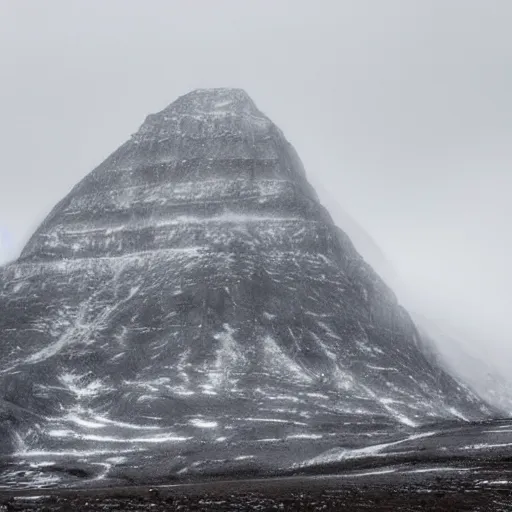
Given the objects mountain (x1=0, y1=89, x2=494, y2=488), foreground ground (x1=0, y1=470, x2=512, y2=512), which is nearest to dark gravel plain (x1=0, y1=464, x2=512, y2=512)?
foreground ground (x1=0, y1=470, x2=512, y2=512)

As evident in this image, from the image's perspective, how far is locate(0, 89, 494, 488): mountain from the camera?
135000mm

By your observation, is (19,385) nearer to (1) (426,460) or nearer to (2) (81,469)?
(2) (81,469)

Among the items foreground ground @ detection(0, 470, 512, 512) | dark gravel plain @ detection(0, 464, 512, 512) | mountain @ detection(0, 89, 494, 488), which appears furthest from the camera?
mountain @ detection(0, 89, 494, 488)

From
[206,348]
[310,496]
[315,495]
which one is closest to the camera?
[310,496]

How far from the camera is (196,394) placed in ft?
484

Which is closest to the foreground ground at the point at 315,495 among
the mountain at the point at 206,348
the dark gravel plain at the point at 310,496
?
the dark gravel plain at the point at 310,496

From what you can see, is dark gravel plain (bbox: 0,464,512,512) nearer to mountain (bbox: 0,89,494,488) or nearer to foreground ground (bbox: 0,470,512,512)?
foreground ground (bbox: 0,470,512,512)

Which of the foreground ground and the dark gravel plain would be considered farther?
the foreground ground

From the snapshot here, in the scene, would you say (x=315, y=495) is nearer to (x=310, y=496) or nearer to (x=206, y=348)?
(x=310, y=496)

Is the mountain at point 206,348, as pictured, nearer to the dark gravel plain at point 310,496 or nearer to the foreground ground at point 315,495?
the foreground ground at point 315,495

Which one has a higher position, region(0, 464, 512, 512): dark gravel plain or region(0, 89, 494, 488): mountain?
region(0, 89, 494, 488): mountain

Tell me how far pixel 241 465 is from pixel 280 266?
97.2 meters

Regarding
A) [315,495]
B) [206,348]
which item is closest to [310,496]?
[315,495]

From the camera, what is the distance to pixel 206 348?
163 metres
